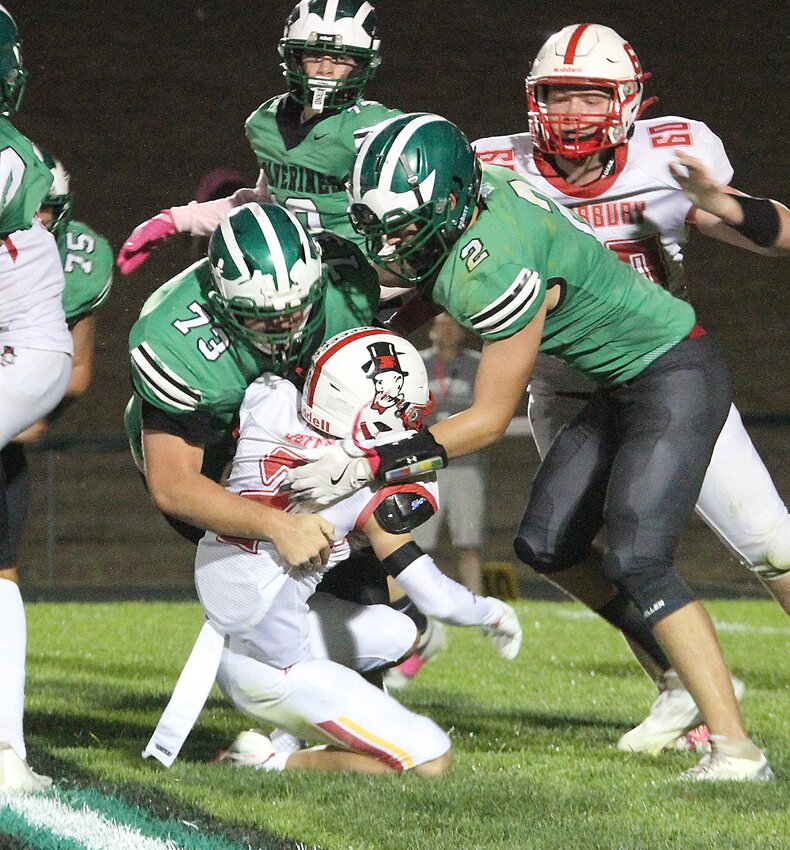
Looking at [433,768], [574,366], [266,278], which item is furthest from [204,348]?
[433,768]

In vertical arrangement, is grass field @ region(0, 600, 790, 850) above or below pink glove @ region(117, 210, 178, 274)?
below

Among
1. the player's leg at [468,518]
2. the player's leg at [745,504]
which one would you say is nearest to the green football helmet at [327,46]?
the player's leg at [745,504]

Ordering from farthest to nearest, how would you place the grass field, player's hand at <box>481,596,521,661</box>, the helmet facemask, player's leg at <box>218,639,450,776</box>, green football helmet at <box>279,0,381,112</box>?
green football helmet at <box>279,0,381,112</box> → the helmet facemask → player's hand at <box>481,596,521,661</box> → player's leg at <box>218,639,450,776</box> → the grass field

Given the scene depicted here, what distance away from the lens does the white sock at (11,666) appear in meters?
2.66

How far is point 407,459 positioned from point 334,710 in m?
0.56

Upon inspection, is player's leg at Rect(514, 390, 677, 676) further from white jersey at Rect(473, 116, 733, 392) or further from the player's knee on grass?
the player's knee on grass

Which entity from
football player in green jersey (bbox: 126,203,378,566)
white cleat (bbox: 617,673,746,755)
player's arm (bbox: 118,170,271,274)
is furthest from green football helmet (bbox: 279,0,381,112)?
white cleat (bbox: 617,673,746,755)

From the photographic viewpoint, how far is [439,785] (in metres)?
2.78

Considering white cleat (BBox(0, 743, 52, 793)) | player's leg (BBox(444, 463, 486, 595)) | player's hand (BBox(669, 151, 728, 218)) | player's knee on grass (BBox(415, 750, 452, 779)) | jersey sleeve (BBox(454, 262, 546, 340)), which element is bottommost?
player's leg (BBox(444, 463, 486, 595))

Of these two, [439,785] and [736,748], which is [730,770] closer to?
[736,748]

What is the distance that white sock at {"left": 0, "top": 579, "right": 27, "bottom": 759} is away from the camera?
8.72ft

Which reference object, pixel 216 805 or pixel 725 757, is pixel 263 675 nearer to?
pixel 216 805

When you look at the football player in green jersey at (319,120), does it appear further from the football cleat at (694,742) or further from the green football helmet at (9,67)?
the football cleat at (694,742)

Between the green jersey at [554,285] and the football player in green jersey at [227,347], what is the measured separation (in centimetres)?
30
